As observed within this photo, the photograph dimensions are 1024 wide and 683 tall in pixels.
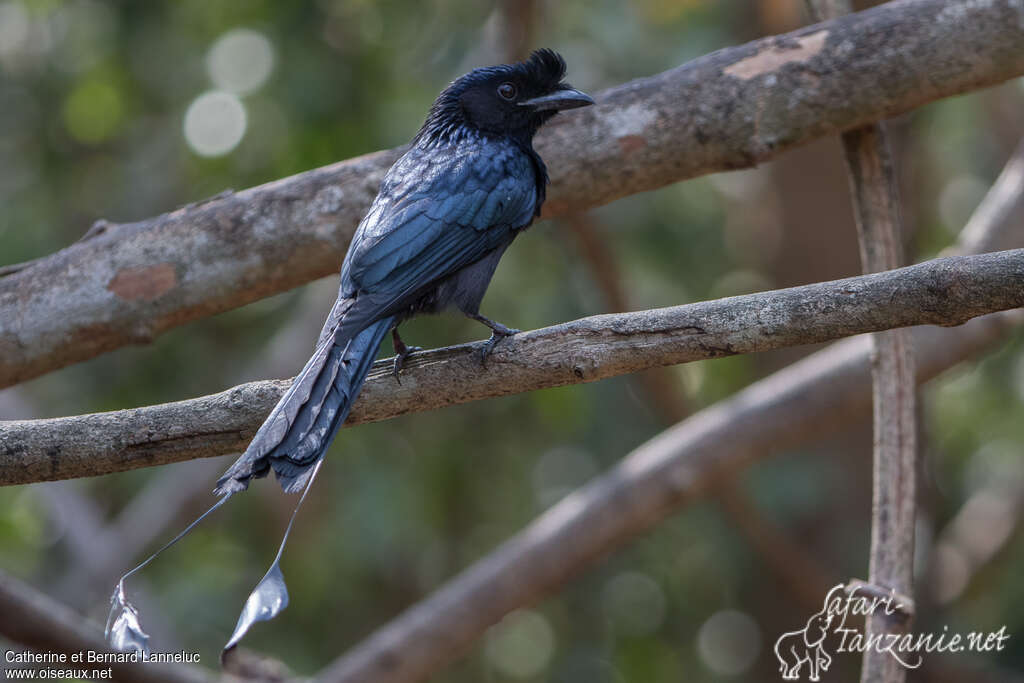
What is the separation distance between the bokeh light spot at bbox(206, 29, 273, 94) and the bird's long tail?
11.4 ft

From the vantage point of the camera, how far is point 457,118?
12.7ft

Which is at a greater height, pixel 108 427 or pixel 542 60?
pixel 542 60

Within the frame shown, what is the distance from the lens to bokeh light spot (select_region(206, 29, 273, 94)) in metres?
5.95

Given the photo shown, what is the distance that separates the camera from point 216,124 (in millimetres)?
5984

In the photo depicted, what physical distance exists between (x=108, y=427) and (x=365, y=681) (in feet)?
7.93

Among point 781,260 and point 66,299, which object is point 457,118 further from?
point 781,260

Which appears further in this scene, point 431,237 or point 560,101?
point 560,101

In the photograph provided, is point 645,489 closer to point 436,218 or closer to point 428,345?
point 428,345

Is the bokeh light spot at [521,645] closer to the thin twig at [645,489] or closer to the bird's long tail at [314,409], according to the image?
the thin twig at [645,489]

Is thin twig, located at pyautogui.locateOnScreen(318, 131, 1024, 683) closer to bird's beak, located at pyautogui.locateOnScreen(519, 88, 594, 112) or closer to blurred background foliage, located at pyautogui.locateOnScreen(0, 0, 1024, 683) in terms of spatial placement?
blurred background foliage, located at pyautogui.locateOnScreen(0, 0, 1024, 683)

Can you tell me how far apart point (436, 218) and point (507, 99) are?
2.58 ft

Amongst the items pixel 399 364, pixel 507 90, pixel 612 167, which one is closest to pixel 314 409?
pixel 399 364

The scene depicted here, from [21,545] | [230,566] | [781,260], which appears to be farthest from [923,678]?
[21,545]

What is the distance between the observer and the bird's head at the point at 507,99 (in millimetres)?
3799
